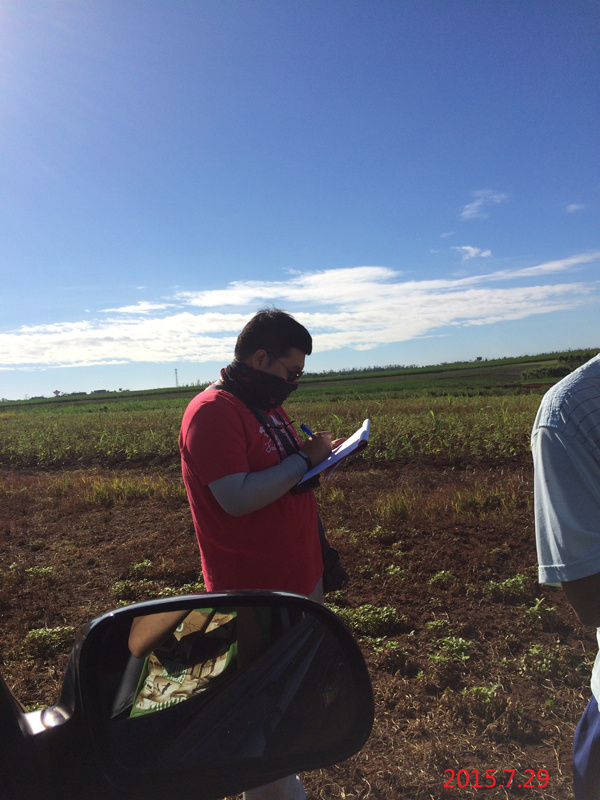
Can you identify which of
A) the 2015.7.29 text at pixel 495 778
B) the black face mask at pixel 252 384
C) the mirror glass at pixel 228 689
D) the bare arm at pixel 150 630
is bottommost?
the 2015.7.29 text at pixel 495 778

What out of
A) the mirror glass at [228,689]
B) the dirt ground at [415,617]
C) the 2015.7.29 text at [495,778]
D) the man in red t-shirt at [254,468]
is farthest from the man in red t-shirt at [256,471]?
the dirt ground at [415,617]

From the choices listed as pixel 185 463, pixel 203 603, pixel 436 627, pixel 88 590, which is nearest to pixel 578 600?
pixel 203 603

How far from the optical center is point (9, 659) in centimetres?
357

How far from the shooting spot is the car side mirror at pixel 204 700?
2.76 feet

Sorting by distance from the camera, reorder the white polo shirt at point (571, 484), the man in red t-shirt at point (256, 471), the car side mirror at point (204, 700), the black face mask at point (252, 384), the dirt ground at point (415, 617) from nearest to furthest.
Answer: the car side mirror at point (204, 700) → the white polo shirt at point (571, 484) → the man in red t-shirt at point (256, 471) → the black face mask at point (252, 384) → the dirt ground at point (415, 617)

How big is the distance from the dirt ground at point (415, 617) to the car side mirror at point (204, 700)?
61.2 inches

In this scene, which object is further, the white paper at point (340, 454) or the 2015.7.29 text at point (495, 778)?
the 2015.7.29 text at point (495, 778)

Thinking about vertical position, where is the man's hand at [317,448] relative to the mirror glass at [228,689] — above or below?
above

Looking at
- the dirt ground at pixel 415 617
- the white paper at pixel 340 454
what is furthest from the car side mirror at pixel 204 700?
the dirt ground at pixel 415 617

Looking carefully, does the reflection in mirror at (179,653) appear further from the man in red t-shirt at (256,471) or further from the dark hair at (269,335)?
the dark hair at (269,335)

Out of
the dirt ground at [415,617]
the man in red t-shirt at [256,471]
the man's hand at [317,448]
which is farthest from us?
the dirt ground at [415,617]

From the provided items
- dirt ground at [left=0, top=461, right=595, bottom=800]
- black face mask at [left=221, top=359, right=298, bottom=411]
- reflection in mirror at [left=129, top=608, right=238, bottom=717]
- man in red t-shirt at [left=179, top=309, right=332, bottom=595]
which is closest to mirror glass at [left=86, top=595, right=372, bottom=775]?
reflection in mirror at [left=129, top=608, right=238, bottom=717]

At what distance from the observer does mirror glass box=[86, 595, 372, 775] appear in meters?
0.91

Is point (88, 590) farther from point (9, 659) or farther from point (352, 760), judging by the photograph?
point (352, 760)
